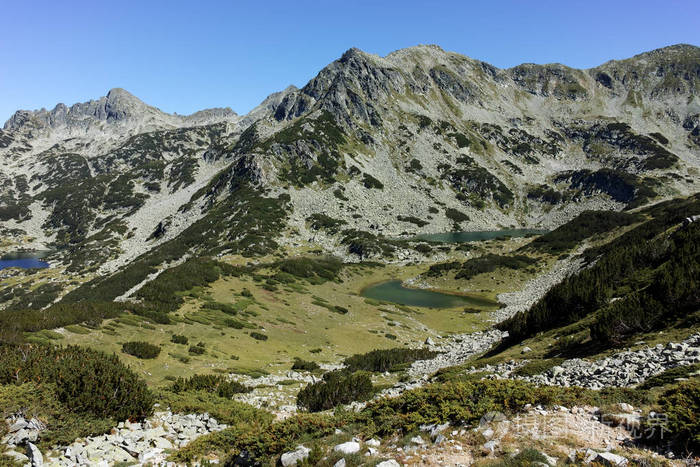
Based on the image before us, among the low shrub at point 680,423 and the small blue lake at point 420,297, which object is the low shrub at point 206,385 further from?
the small blue lake at point 420,297

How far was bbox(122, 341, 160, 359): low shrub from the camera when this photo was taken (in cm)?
2177

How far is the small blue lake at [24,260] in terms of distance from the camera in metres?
151

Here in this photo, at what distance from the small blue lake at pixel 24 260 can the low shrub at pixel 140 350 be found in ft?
549

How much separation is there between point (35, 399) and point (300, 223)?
113772 millimetres

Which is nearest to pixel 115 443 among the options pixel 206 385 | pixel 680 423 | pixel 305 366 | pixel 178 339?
pixel 206 385

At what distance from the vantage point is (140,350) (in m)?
22.0

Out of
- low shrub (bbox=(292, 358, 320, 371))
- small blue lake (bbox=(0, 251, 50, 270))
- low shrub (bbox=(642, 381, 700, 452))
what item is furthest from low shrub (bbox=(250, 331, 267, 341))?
small blue lake (bbox=(0, 251, 50, 270))

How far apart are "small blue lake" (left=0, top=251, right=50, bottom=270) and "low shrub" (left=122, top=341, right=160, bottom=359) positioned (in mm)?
167233

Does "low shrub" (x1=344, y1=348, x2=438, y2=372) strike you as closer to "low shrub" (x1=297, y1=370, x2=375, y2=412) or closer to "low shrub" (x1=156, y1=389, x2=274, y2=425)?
"low shrub" (x1=297, y1=370, x2=375, y2=412)

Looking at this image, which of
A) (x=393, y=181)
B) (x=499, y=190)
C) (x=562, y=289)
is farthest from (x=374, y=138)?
(x=562, y=289)

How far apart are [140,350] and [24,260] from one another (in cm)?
19673

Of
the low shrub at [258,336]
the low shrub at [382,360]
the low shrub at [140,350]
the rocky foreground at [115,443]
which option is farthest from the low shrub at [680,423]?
the low shrub at [258,336]

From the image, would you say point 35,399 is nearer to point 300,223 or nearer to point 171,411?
point 171,411

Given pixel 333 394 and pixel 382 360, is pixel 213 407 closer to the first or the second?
pixel 333 394
